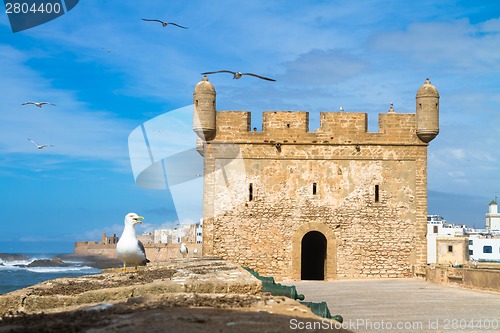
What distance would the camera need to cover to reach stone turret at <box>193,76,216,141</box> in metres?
22.1

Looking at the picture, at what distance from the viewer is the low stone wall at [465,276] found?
17219mm

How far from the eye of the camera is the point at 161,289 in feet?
24.9

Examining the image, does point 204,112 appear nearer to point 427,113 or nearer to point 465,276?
point 427,113

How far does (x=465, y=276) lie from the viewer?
Answer: 18.9m

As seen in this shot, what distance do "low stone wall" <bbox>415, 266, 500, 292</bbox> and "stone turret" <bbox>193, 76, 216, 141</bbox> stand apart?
25.0 feet

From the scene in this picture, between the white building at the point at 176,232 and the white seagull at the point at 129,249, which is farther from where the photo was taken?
the white building at the point at 176,232

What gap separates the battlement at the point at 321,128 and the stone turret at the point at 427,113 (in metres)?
0.23

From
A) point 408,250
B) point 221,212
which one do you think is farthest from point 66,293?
point 408,250

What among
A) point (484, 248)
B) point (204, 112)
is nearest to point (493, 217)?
point (484, 248)

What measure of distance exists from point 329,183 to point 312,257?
4.31m

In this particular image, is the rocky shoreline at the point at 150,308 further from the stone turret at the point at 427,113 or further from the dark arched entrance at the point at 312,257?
the dark arched entrance at the point at 312,257

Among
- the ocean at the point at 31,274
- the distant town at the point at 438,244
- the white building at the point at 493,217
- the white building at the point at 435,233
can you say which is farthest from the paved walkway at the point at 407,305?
the white building at the point at 493,217

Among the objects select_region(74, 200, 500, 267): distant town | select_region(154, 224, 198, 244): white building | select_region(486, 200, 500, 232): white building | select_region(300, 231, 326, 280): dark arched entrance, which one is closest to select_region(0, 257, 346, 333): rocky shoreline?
select_region(300, 231, 326, 280): dark arched entrance

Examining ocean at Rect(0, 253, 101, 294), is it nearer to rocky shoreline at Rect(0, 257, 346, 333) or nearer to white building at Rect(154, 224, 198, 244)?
white building at Rect(154, 224, 198, 244)
